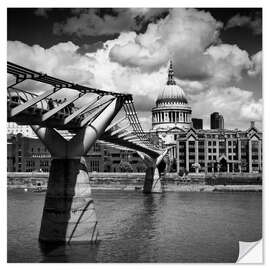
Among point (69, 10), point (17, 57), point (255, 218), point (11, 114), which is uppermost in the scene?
point (69, 10)

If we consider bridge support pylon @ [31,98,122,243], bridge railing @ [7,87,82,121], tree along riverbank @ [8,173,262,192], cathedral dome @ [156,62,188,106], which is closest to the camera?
bridge railing @ [7,87,82,121]

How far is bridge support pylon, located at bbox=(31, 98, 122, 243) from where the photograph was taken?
95.9 feet

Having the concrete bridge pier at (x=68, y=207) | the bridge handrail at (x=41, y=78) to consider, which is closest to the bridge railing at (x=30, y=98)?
the bridge handrail at (x=41, y=78)

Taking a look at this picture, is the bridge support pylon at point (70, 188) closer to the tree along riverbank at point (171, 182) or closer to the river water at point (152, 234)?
the river water at point (152, 234)

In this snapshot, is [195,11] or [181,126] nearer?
[195,11]

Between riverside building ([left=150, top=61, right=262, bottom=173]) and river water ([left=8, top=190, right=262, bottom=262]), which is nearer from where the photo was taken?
river water ([left=8, top=190, right=262, bottom=262])

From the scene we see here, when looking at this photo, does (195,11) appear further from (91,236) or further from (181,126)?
(181,126)

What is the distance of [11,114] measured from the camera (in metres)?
20.9

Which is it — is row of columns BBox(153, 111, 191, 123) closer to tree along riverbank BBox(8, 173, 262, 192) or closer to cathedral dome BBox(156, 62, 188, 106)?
cathedral dome BBox(156, 62, 188, 106)

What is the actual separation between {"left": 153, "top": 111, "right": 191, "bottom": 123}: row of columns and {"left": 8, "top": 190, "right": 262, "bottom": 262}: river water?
92474 mm

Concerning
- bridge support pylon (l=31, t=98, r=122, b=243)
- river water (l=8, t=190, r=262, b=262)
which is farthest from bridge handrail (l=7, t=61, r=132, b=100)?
river water (l=8, t=190, r=262, b=262)

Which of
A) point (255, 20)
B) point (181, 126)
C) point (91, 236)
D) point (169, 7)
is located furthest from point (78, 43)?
point (181, 126)
